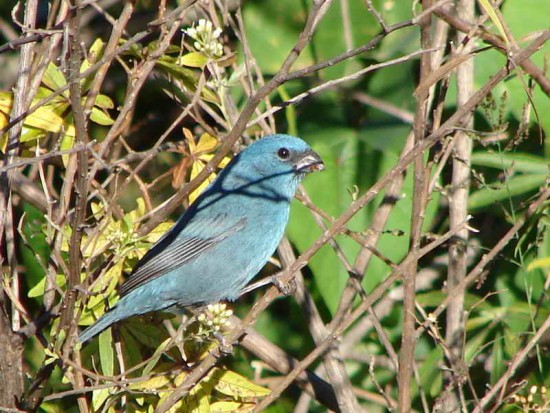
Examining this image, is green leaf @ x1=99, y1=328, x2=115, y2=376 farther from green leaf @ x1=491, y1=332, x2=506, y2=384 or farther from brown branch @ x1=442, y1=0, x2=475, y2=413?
green leaf @ x1=491, y1=332, x2=506, y2=384

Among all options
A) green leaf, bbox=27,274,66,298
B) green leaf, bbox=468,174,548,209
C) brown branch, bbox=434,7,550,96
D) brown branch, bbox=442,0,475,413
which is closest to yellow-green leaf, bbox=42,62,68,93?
green leaf, bbox=27,274,66,298

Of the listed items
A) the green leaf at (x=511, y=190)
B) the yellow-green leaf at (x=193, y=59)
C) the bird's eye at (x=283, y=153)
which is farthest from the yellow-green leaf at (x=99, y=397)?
the green leaf at (x=511, y=190)

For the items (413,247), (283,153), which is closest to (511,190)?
(413,247)

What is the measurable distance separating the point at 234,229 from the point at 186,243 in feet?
0.87

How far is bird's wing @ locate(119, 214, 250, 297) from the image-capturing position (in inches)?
156

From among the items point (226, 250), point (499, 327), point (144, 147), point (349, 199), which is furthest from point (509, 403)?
point (144, 147)

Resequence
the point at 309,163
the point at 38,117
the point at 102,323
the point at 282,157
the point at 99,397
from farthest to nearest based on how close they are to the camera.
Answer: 1. the point at 282,157
2. the point at 309,163
3. the point at 102,323
4. the point at 38,117
5. the point at 99,397

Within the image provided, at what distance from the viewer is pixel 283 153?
4.30 m

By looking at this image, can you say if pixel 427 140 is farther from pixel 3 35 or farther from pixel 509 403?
pixel 3 35

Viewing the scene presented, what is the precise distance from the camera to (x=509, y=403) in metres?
3.55

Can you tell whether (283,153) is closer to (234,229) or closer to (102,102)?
(234,229)

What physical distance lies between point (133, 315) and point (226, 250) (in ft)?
2.51

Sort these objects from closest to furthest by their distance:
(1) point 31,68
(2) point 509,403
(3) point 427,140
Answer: (3) point 427,140 < (1) point 31,68 < (2) point 509,403

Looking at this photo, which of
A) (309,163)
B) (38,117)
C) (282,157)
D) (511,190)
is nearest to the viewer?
(38,117)
